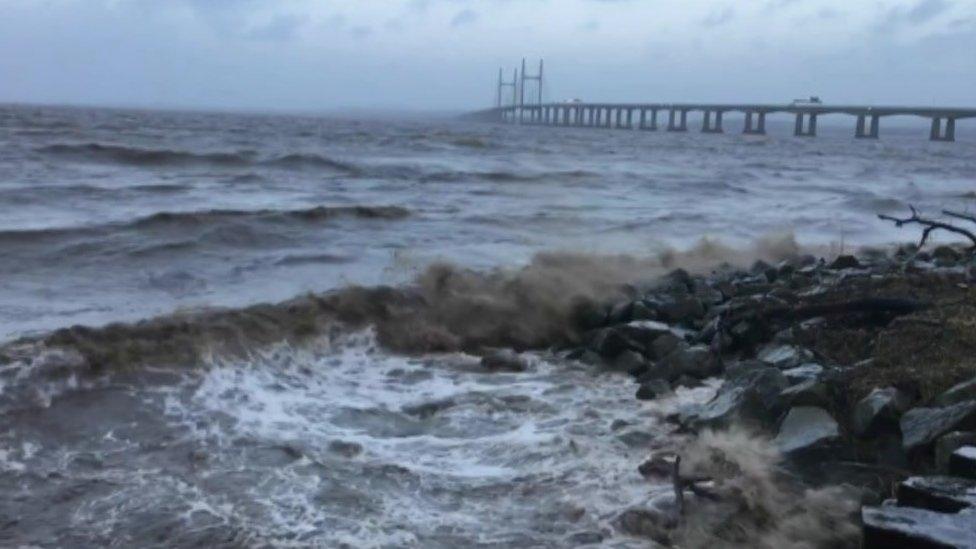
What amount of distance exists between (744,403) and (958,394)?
1194 millimetres

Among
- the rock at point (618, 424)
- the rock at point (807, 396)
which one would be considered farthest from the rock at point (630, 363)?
the rock at point (807, 396)

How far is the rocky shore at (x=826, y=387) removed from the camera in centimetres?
451

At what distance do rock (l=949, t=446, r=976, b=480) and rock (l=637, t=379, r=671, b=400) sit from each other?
2.90 meters

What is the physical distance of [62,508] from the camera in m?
5.05

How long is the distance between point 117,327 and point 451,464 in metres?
3.94

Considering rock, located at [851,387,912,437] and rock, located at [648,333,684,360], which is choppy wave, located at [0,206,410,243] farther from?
rock, located at [851,387,912,437]

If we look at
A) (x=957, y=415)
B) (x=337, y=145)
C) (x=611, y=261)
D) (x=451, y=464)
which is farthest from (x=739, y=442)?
(x=337, y=145)

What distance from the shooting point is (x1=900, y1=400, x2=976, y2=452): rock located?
15.9 feet

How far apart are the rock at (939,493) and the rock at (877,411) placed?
1057 mm

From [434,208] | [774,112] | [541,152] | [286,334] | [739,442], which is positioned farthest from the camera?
[774,112]

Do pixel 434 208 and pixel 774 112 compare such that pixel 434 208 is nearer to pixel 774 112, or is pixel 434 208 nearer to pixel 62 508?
pixel 62 508

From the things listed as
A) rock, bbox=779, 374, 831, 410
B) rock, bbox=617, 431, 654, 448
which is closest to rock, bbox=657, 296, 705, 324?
rock, bbox=617, 431, 654, 448

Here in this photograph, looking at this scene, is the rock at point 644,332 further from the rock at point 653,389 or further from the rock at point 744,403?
the rock at point 744,403

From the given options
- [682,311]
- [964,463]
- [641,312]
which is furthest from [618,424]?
[682,311]
